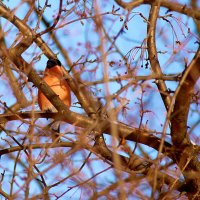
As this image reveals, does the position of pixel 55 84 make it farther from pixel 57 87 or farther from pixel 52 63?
pixel 52 63

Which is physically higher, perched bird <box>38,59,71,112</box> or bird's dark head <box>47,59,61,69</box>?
bird's dark head <box>47,59,61,69</box>

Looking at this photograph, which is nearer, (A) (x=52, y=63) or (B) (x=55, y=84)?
(B) (x=55, y=84)

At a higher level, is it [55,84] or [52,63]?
[52,63]

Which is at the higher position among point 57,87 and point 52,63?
point 52,63

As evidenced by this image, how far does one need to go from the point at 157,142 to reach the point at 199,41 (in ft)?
2.88

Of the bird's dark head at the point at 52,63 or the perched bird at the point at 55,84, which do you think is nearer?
the perched bird at the point at 55,84

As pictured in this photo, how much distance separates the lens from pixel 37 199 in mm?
2359

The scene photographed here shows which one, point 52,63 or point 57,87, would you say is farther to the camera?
point 52,63

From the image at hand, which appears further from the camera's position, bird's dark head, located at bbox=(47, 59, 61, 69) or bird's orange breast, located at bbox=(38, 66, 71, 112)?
bird's dark head, located at bbox=(47, 59, 61, 69)

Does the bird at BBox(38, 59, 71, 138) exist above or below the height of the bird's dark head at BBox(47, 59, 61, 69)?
below

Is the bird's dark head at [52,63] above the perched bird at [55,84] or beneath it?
above

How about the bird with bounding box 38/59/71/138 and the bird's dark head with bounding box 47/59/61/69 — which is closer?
the bird with bounding box 38/59/71/138

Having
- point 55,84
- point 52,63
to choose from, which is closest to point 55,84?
point 55,84

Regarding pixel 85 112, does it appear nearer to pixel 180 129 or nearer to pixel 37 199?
pixel 180 129
